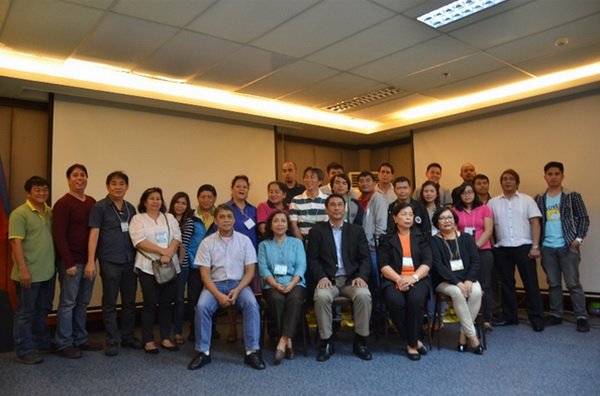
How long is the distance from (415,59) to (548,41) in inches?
50.0

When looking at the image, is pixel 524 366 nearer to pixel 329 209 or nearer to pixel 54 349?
pixel 329 209

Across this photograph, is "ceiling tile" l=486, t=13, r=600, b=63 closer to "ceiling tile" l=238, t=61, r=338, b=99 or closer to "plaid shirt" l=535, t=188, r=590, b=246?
"plaid shirt" l=535, t=188, r=590, b=246

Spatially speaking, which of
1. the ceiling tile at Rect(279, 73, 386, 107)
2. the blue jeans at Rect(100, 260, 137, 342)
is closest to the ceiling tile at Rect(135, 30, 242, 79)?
the ceiling tile at Rect(279, 73, 386, 107)

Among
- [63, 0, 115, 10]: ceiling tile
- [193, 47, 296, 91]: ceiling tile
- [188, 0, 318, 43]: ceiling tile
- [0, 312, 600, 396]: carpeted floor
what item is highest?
[193, 47, 296, 91]: ceiling tile

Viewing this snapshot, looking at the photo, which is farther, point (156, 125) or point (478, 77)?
point (156, 125)

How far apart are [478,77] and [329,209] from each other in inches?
114

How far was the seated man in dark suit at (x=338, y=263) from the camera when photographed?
3492mm

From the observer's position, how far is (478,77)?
5.24 meters

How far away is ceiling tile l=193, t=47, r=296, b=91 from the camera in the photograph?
4.38 meters

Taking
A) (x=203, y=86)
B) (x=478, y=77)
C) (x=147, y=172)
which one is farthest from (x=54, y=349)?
(x=478, y=77)

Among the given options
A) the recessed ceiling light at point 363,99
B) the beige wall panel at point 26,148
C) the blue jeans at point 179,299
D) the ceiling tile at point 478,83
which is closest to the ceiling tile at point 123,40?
the beige wall panel at point 26,148

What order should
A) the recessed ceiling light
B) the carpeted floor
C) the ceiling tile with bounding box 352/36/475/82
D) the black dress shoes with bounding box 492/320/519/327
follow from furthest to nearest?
the recessed ceiling light < the black dress shoes with bounding box 492/320/519/327 < the ceiling tile with bounding box 352/36/475/82 < the carpeted floor

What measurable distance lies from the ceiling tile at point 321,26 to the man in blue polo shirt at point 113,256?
194 cm

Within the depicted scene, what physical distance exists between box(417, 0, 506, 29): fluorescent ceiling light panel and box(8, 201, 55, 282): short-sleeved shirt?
374 cm
